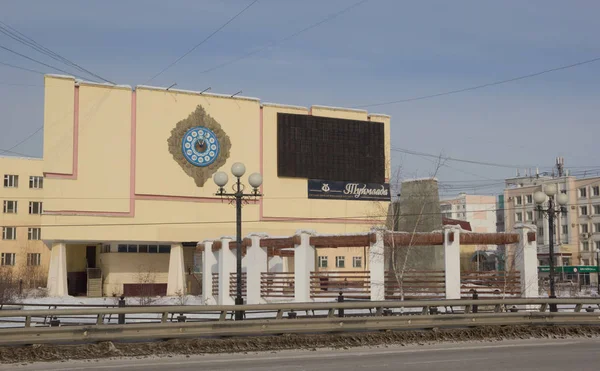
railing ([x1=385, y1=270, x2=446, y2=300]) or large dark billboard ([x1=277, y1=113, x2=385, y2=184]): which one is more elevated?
large dark billboard ([x1=277, y1=113, x2=385, y2=184])

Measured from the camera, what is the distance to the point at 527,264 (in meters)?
35.9

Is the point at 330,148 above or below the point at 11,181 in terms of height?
above

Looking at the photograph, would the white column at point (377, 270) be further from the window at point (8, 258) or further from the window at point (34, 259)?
the window at point (8, 258)

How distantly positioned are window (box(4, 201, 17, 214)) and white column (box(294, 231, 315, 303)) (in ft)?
182

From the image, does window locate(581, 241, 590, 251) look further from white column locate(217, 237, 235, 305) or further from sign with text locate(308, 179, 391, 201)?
white column locate(217, 237, 235, 305)

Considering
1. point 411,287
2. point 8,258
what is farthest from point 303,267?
point 8,258

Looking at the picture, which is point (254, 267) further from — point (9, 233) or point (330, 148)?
point (9, 233)

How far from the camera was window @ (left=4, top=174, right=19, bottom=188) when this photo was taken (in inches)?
3268

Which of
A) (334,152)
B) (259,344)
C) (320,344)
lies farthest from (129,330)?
(334,152)

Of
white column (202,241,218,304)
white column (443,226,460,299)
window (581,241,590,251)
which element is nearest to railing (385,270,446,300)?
white column (443,226,460,299)

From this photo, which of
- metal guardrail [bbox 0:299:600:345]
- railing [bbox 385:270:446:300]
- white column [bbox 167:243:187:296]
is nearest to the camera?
metal guardrail [bbox 0:299:600:345]

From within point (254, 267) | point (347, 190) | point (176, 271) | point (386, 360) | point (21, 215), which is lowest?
point (386, 360)

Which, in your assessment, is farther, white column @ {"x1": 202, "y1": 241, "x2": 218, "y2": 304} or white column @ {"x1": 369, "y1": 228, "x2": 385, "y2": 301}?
white column @ {"x1": 202, "y1": 241, "x2": 218, "y2": 304}

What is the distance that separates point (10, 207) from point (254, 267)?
173ft
